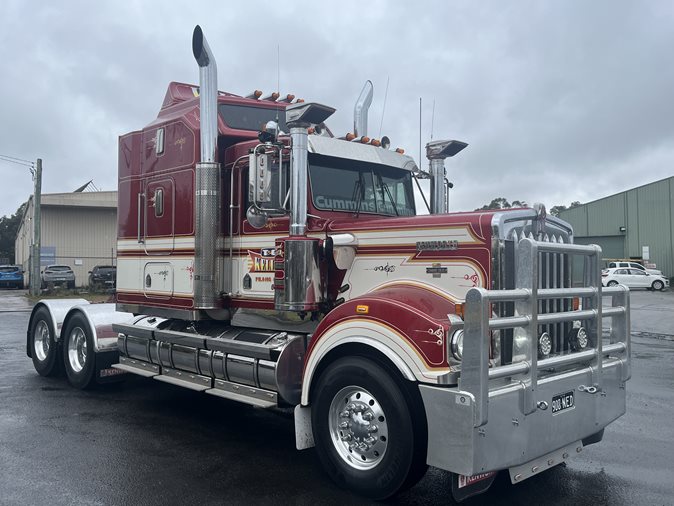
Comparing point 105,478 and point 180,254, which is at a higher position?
point 180,254

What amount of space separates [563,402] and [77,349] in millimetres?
6958

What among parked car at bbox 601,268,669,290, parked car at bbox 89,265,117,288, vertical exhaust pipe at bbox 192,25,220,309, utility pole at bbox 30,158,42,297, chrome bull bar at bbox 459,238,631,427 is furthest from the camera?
parked car at bbox 601,268,669,290

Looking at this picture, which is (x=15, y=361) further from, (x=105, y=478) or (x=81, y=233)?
(x=81, y=233)

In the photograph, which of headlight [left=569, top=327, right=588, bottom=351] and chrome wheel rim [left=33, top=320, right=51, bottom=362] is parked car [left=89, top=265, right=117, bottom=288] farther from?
headlight [left=569, top=327, right=588, bottom=351]

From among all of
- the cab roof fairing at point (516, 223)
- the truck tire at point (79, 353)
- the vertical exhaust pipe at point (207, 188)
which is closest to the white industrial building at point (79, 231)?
the truck tire at point (79, 353)

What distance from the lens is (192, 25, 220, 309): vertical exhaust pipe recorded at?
6.86 m

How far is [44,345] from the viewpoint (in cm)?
996

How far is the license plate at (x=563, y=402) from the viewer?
4.69 meters

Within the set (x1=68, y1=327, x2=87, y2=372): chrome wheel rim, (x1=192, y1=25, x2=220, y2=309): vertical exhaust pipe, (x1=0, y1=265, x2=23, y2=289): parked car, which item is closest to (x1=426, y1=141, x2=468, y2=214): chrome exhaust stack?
(x1=192, y1=25, x2=220, y2=309): vertical exhaust pipe

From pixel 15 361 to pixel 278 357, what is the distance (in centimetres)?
→ 747

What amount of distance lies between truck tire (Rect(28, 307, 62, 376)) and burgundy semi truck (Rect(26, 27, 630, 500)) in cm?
62

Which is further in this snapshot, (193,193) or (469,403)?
(193,193)

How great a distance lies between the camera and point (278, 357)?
6.01 metres

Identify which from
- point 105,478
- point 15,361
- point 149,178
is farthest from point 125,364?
point 15,361
